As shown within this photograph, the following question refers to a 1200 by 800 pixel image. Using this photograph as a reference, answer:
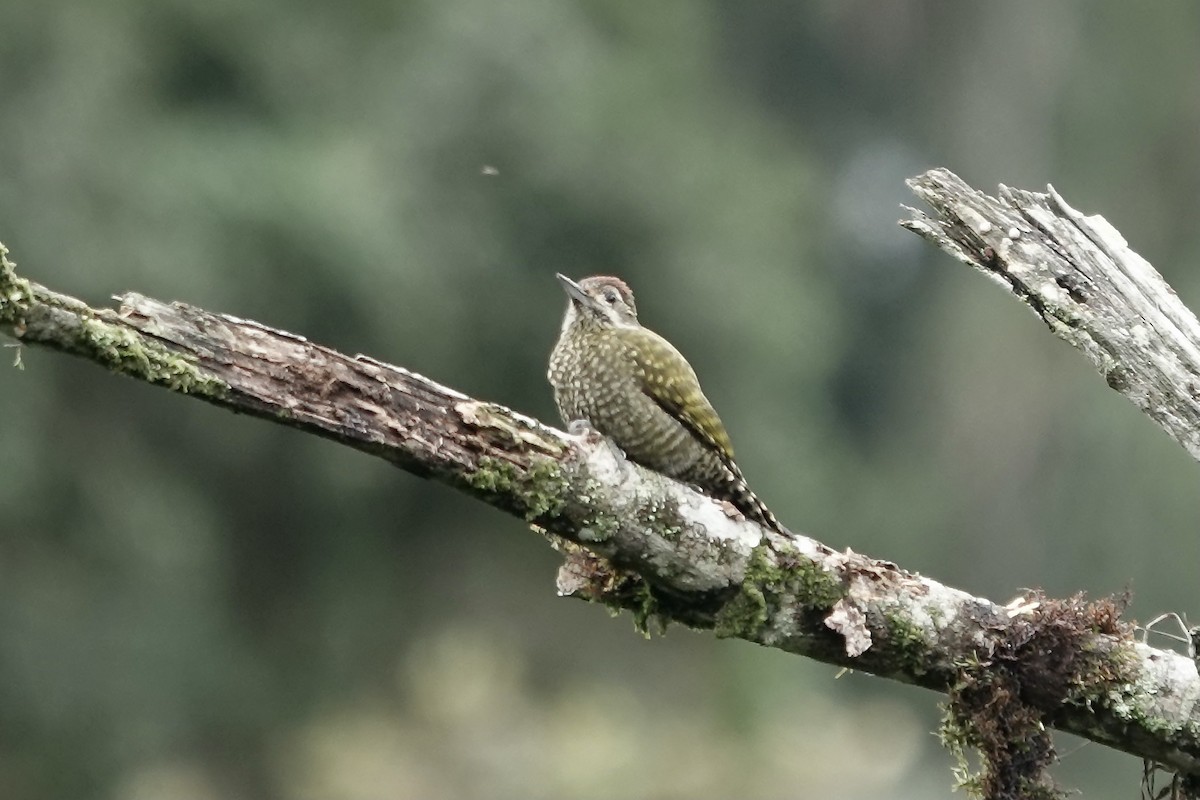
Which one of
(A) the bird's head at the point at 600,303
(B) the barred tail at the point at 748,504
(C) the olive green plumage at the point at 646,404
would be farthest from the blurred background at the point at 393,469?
(B) the barred tail at the point at 748,504

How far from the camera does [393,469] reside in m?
17.0

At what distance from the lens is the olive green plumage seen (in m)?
5.80

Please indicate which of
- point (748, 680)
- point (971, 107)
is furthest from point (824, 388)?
point (748, 680)

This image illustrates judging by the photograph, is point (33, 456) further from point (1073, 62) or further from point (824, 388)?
point (1073, 62)

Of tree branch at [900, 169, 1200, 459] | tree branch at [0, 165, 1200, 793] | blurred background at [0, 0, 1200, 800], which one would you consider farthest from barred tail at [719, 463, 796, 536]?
blurred background at [0, 0, 1200, 800]

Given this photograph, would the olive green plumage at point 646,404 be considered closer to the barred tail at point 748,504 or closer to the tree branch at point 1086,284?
the barred tail at point 748,504

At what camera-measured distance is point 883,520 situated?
2314 cm

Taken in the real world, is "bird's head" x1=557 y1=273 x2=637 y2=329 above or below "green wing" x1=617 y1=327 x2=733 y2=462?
above

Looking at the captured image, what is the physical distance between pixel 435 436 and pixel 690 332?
534 inches

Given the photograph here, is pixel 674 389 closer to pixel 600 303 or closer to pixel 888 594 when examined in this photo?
pixel 600 303

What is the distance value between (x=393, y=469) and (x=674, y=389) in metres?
11.2

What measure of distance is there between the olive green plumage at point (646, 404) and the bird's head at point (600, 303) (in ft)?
0.14

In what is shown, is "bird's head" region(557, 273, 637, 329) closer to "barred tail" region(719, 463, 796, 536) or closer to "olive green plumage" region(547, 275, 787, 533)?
"olive green plumage" region(547, 275, 787, 533)

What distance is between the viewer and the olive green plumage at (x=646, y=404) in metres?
5.80
